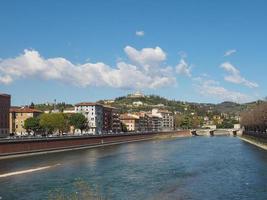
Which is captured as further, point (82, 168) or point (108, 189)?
point (82, 168)

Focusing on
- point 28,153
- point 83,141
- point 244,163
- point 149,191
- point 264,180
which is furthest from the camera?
point 83,141

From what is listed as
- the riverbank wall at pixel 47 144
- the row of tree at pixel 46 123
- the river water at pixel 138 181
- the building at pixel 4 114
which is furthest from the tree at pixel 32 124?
the river water at pixel 138 181

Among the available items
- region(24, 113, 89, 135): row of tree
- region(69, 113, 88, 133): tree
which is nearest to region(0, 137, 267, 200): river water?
region(24, 113, 89, 135): row of tree

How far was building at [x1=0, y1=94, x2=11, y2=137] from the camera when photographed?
468 ft

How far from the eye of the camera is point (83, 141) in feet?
422

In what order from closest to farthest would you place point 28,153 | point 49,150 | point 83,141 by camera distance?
point 28,153 → point 49,150 → point 83,141

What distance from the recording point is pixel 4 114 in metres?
146

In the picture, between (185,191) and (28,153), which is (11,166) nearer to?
(28,153)

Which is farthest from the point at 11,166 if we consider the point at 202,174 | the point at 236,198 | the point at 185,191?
the point at 236,198

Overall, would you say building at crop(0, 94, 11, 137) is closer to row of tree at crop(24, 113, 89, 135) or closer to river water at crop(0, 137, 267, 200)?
row of tree at crop(24, 113, 89, 135)

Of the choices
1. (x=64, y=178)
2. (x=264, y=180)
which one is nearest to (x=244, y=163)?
(x=264, y=180)

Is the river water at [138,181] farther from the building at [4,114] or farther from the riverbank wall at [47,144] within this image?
the building at [4,114]

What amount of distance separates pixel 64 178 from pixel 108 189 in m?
11.0

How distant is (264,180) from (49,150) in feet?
196
